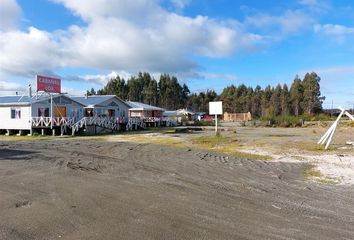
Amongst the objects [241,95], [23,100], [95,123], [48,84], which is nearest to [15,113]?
[23,100]

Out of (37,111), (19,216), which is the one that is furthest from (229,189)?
(37,111)

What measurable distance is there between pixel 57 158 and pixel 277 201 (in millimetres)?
9428

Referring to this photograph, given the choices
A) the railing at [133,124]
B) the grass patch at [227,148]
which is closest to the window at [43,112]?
the railing at [133,124]

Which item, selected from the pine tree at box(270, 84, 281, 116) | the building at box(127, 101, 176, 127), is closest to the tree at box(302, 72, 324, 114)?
the pine tree at box(270, 84, 281, 116)

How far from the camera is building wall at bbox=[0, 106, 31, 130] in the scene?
34281 mm

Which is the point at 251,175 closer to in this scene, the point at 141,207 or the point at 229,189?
the point at 229,189

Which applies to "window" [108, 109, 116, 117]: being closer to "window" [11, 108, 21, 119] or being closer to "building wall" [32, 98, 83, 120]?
"building wall" [32, 98, 83, 120]

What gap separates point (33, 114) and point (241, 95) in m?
87.8

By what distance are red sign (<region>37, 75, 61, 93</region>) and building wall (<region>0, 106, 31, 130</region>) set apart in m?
2.32

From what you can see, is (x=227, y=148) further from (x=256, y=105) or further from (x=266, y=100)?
(x=256, y=105)

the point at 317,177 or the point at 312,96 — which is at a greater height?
the point at 312,96

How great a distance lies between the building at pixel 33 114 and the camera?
110 ft

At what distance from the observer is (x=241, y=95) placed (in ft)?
379

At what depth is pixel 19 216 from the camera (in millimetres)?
6270
